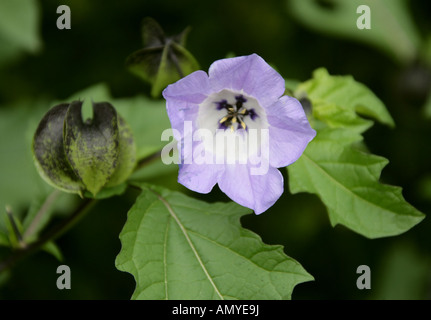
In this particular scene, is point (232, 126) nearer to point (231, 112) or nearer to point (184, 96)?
point (231, 112)

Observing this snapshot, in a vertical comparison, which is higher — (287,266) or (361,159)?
(361,159)

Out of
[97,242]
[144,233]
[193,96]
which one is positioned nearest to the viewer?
[193,96]

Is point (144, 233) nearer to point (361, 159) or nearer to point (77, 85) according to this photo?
point (361, 159)

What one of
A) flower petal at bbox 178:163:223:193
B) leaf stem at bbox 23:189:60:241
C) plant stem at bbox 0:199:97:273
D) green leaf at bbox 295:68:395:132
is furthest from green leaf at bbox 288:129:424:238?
leaf stem at bbox 23:189:60:241

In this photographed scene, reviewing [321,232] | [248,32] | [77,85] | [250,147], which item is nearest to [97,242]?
[77,85]

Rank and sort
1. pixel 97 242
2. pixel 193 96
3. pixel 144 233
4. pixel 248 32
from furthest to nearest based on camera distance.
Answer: pixel 248 32 → pixel 97 242 → pixel 144 233 → pixel 193 96

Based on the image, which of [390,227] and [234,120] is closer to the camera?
[390,227]
